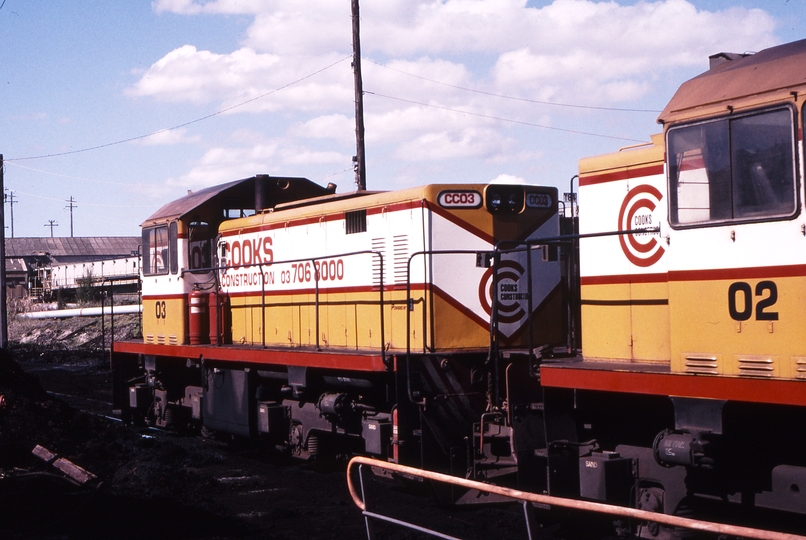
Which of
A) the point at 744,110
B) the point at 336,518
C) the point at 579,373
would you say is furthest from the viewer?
the point at 336,518

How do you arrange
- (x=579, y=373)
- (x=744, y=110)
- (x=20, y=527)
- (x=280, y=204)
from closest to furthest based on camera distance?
(x=744, y=110) → (x=579, y=373) → (x=20, y=527) → (x=280, y=204)

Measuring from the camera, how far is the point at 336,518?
9.12 m

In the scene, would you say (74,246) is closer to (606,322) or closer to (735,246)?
(606,322)

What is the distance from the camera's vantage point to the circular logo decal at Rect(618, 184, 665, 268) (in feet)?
24.4

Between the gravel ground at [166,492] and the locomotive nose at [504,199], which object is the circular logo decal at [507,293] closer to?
the locomotive nose at [504,199]

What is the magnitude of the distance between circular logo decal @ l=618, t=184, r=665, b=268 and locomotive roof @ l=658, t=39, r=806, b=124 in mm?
1153

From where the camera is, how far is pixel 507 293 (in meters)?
9.83

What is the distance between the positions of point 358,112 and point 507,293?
10957 millimetres

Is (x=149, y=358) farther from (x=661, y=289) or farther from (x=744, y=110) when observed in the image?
(x=744, y=110)

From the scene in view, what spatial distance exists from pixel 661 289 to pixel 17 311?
52480mm

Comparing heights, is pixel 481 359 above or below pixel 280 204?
below

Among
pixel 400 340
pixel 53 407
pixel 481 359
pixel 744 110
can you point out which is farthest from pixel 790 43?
pixel 53 407

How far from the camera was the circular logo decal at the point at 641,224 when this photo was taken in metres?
7.43

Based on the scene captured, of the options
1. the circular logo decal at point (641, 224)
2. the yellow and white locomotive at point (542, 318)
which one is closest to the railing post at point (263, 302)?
the yellow and white locomotive at point (542, 318)
